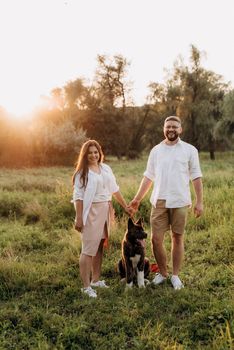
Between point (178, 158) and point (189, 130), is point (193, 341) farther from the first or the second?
point (189, 130)

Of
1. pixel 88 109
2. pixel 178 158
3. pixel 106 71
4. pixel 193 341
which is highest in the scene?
pixel 106 71

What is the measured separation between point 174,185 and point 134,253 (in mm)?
1074

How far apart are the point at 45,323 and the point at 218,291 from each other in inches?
94.0

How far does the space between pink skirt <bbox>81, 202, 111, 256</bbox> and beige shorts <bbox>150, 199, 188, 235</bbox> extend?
0.74 metres

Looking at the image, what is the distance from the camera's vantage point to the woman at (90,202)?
543 centimetres

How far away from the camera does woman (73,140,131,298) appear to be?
5434 mm

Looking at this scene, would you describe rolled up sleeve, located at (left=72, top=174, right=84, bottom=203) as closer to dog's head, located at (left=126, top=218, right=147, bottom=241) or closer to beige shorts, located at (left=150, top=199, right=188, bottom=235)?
dog's head, located at (left=126, top=218, right=147, bottom=241)

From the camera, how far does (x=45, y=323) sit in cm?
471

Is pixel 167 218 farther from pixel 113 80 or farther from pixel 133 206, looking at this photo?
pixel 113 80

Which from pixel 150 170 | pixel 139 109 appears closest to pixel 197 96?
pixel 139 109

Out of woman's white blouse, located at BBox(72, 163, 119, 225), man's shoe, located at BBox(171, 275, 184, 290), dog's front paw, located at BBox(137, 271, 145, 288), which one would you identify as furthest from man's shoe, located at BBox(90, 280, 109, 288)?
woman's white blouse, located at BBox(72, 163, 119, 225)

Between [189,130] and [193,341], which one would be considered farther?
[189,130]

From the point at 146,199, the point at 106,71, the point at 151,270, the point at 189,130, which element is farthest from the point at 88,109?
the point at 151,270

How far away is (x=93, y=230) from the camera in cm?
554
